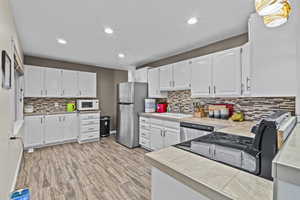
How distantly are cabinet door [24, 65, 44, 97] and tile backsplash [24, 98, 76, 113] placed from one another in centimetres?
36

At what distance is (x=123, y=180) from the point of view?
2.18 metres

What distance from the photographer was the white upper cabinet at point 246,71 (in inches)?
78.5

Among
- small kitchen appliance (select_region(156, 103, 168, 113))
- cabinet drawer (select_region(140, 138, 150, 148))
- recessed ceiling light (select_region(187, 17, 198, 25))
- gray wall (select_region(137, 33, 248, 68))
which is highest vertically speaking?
recessed ceiling light (select_region(187, 17, 198, 25))

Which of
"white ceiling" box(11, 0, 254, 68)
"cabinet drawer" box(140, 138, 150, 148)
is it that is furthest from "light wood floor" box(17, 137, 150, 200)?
"white ceiling" box(11, 0, 254, 68)

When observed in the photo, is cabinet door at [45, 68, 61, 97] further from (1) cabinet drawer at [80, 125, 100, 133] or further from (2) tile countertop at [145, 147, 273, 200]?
(2) tile countertop at [145, 147, 273, 200]

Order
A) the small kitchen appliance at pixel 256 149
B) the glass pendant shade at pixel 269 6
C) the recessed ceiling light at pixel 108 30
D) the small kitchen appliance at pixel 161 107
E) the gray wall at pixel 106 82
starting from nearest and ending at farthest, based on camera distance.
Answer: the small kitchen appliance at pixel 256 149 → the glass pendant shade at pixel 269 6 → the recessed ceiling light at pixel 108 30 → the small kitchen appliance at pixel 161 107 → the gray wall at pixel 106 82

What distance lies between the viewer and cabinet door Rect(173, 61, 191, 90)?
2976mm

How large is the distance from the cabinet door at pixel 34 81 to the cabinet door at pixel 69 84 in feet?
1.64

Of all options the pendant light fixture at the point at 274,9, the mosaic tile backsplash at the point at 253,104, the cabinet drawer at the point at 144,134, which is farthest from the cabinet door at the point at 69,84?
the pendant light fixture at the point at 274,9

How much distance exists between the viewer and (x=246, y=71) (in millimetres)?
2064

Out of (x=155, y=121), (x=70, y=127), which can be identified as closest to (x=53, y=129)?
(x=70, y=127)

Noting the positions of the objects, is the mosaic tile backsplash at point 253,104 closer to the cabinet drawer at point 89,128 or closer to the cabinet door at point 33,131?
the cabinet drawer at point 89,128

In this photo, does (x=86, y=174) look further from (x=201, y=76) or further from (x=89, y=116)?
(x=201, y=76)

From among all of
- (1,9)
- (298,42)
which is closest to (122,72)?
(1,9)
